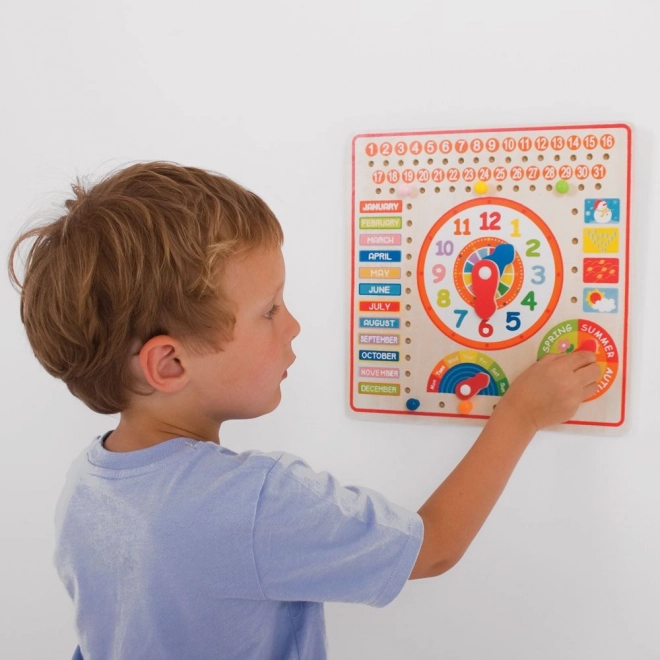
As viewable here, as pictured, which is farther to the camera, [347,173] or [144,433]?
[347,173]

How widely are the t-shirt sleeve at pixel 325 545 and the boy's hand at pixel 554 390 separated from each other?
0.18 m

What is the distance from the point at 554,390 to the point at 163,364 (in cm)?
36

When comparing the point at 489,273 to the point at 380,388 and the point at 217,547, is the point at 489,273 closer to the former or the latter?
the point at 380,388

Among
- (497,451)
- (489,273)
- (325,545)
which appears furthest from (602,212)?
(325,545)

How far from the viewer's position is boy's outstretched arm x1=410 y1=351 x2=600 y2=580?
0.66 meters

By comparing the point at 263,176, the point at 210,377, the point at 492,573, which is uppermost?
the point at 263,176

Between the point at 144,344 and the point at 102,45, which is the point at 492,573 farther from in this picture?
the point at 102,45

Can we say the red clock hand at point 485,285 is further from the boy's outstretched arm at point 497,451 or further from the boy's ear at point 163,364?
the boy's ear at point 163,364

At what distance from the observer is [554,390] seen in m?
0.74

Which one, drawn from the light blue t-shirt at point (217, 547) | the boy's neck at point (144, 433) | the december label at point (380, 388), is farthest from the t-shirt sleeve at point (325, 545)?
the december label at point (380, 388)

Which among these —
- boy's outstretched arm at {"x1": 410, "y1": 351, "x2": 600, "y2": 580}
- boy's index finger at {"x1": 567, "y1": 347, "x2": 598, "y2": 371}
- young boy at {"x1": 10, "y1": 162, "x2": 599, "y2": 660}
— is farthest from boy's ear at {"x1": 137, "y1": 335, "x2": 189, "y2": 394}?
boy's index finger at {"x1": 567, "y1": 347, "x2": 598, "y2": 371}

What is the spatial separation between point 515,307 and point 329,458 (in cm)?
26

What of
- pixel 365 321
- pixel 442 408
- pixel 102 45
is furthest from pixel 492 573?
pixel 102 45

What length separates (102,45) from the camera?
92cm
